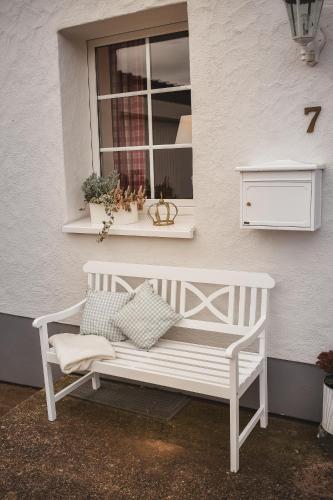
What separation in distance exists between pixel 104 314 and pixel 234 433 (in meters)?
1.37

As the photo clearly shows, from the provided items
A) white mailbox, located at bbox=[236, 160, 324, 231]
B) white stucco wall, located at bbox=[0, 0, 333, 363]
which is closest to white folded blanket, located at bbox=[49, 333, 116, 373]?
white stucco wall, located at bbox=[0, 0, 333, 363]

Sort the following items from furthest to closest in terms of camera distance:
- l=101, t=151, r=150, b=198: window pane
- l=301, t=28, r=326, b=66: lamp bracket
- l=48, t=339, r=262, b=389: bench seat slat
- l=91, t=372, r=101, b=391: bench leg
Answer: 1. l=101, t=151, r=150, b=198: window pane
2. l=91, t=372, r=101, b=391: bench leg
3. l=48, t=339, r=262, b=389: bench seat slat
4. l=301, t=28, r=326, b=66: lamp bracket

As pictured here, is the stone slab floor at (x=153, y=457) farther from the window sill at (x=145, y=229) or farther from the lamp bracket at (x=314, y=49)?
the lamp bracket at (x=314, y=49)

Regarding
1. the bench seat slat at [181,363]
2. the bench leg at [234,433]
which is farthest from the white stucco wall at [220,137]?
the bench leg at [234,433]

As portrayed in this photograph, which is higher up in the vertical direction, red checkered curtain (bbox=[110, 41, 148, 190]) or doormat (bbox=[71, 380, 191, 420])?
red checkered curtain (bbox=[110, 41, 148, 190])

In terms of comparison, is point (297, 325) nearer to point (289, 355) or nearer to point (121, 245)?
point (289, 355)

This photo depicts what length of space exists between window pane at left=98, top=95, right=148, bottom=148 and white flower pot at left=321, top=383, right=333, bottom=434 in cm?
249

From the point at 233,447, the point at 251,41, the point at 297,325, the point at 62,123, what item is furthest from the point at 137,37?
the point at 233,447

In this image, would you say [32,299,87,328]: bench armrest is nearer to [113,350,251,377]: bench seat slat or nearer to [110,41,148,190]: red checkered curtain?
[113,350,251,377]: bench seat slat

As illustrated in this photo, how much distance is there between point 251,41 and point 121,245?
185 centimetres

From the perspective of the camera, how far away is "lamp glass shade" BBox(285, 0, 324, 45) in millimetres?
3002

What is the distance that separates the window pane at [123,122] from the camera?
455cm

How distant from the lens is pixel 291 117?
3502 mm

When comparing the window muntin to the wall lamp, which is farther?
the window muntin
